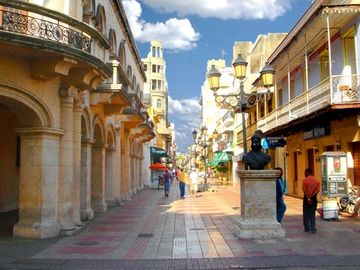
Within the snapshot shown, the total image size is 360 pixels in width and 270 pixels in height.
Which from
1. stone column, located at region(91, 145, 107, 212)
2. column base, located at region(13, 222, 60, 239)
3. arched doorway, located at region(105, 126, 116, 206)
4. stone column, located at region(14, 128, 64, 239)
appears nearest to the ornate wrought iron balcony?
stone column, located at region(14, 128, 64, 239)

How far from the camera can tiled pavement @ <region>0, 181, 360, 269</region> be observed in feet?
28.0

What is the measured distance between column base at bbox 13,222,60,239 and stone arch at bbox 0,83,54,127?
8.20 feet

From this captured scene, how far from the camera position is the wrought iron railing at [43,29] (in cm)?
995

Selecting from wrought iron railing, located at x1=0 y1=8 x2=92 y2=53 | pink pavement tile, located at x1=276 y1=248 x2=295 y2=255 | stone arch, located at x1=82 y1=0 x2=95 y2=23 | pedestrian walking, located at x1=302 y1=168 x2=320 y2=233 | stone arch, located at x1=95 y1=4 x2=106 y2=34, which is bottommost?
pink pavement tile, located at x1=276 y1=248 x2=295 y2=255

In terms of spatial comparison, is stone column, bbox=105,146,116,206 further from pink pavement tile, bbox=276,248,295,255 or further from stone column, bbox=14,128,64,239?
pink pavement tile, bbox=276,248,295,255

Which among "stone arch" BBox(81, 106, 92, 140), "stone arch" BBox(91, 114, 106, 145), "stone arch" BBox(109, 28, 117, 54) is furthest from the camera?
"stone arch" BBox(109, 28, 117, 54)

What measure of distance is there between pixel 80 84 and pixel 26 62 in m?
1.76

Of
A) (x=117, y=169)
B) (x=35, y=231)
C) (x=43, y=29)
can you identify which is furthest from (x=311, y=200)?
(x=117, y=169)

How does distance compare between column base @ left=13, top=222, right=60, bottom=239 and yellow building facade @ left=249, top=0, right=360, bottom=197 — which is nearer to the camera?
column base @ left=13, top=222, right=60, bottom=239

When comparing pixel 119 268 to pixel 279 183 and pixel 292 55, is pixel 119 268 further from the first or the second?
pixel 292 55

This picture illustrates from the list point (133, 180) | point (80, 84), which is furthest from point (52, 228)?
point (133, 180)

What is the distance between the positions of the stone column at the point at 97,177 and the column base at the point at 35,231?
634 centimetres

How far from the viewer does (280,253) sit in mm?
9305

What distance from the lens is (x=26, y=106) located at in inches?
440
